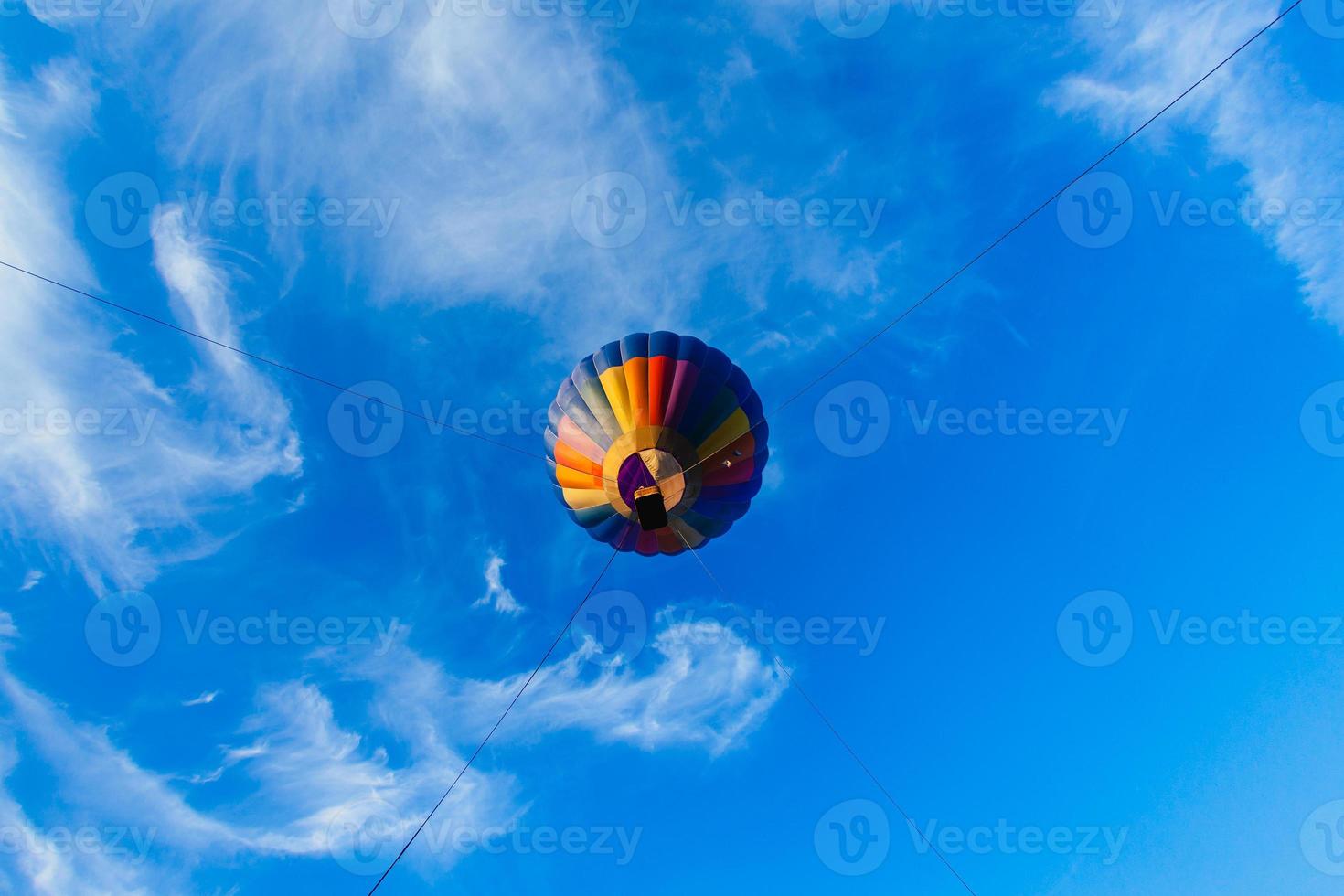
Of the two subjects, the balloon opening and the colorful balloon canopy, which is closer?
the balloon opening

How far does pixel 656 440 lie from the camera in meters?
15.7

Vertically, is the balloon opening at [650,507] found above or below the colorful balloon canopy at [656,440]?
below

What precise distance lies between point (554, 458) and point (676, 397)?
3830mm

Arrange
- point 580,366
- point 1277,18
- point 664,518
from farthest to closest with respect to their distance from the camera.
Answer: point 580,366, point 664,518, point 1277,18

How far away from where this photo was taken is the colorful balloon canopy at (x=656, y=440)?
15.8m

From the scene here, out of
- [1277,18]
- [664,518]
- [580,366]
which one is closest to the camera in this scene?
[1277,18]

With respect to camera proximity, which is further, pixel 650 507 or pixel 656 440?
pixel 656 440

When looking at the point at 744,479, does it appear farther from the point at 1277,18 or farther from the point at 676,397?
the point at 1277,18

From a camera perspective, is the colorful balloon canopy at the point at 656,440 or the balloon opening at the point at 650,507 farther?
the colorful balloon canopy at the point at 656,440

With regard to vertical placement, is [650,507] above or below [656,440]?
below

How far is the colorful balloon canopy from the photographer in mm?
15797

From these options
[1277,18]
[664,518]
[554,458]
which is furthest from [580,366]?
[1277,18]

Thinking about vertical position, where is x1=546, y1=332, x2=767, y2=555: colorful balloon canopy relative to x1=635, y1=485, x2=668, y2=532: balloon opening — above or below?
above

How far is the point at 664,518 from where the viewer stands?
50.8ft
